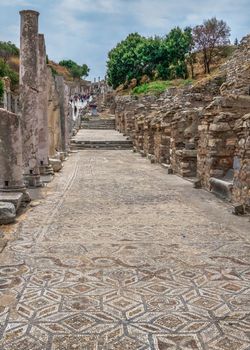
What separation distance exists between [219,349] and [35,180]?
28.9 feet

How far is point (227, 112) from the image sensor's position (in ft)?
34.0

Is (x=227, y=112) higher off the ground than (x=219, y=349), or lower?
higher

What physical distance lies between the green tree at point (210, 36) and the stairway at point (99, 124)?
1235cm

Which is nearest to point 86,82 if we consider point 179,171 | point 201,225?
point 179,171

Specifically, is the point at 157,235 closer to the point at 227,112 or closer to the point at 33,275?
the point at 33,275

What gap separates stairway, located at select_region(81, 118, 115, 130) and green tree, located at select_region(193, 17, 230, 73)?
1235cm

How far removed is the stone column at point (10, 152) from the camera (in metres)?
8.57

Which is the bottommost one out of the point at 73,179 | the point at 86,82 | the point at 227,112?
the point at 73,179

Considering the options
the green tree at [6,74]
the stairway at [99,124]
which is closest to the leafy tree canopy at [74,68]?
the green tree at [6,74]

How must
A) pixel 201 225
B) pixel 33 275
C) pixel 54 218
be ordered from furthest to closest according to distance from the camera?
pixel 54 218, pixel 201 225, pixel 33 275

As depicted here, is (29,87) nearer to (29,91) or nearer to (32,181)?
(29,91)

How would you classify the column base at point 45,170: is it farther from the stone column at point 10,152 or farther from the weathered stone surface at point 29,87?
the stone column at point 10,152

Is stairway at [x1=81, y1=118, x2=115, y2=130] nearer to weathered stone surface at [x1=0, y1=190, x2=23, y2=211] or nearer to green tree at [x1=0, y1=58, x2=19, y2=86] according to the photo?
green tree at [x1=0, y1=58, x2=19, y2=86]

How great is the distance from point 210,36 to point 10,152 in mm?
42526
